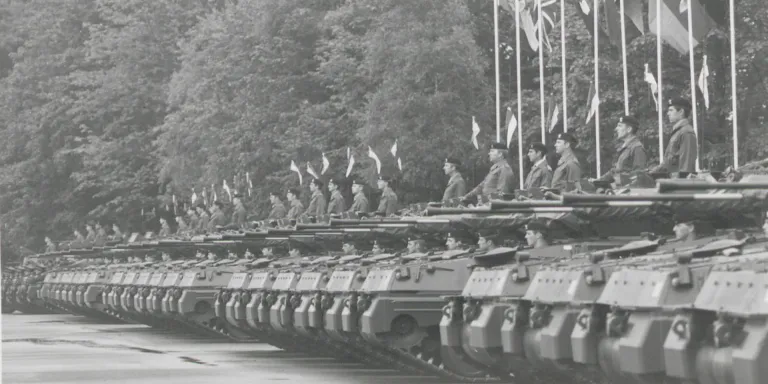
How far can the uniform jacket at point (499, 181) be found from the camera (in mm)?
22297

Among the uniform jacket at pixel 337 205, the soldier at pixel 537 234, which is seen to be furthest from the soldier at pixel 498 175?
the uniform jacket at pixel 337 205

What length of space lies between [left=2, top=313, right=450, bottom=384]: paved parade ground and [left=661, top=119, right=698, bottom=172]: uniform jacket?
162 inches

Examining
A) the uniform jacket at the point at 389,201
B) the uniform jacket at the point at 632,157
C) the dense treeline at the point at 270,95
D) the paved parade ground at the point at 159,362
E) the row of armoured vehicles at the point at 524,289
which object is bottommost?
the paved parade ground at the point at 159,362

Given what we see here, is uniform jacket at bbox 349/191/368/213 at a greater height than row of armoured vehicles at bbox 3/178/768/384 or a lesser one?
greater

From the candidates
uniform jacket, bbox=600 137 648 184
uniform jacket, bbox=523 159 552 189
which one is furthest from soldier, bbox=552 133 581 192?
uniform jacket, bbox=600 137 648 184

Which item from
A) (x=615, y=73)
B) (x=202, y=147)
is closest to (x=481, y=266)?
(x=615, y=73)

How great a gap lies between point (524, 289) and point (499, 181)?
652cm

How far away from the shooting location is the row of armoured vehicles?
11852 mm

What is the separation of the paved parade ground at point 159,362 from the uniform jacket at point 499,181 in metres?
2.57

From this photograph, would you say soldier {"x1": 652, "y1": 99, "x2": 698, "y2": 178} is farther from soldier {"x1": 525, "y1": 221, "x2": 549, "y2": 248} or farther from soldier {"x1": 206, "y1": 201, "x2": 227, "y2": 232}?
soldier {"x1": 206, "y1": 201, "x2": 227, "y2": 232}

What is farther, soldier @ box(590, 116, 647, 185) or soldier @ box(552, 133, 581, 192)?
soldier @ box(552, 133, 581, 192)

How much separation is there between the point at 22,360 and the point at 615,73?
1511cm

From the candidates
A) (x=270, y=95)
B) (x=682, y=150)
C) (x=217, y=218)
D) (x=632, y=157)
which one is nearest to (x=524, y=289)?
(x=682, y=150)

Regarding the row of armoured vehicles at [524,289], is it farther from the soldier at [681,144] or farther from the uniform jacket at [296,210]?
the uniform jacket at [296,210]
